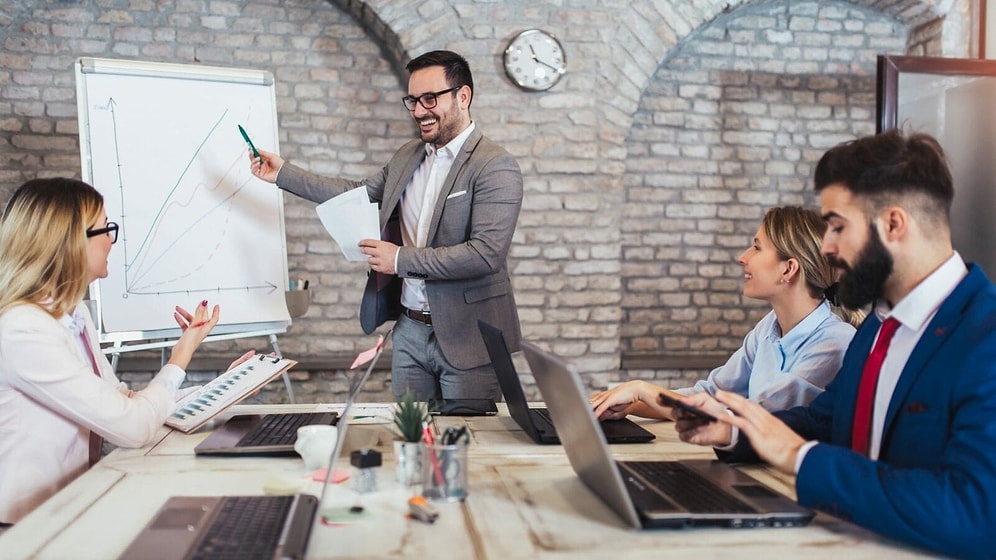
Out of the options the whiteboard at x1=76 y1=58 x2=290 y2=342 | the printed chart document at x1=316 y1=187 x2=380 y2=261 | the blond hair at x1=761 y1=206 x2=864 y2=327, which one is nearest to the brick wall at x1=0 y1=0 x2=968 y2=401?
the whiteboard at x1=76 y1=58 x2=290 y2=342

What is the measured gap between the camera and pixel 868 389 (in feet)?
4.80

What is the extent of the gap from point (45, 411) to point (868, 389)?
1595 mm

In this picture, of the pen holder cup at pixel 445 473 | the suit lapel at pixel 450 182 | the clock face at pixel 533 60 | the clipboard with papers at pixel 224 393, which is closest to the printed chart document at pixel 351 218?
the suit lapel at pixel 450 182

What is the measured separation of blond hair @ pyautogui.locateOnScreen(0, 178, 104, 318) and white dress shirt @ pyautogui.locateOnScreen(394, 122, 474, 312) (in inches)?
44.0

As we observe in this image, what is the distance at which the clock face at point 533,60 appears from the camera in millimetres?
3924

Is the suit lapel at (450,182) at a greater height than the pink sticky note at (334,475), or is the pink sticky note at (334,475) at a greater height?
the suit lapel at (450,182)

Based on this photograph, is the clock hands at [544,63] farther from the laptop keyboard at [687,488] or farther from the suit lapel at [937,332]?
the suit lapel at [937,332]

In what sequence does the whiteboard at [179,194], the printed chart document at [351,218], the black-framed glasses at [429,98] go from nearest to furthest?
the printed chart document at [351,218] → the black-framed glasses at [429,98] → the whiteboard at [179,194]

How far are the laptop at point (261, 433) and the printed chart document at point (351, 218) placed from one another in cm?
68

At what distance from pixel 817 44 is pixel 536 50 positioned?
168 cm

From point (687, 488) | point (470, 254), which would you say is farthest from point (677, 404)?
point (470, 254)

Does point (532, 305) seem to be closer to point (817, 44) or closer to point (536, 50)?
point (536, 50)

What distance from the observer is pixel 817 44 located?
4.55 metres

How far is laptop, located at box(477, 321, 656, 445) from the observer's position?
1.75 m
